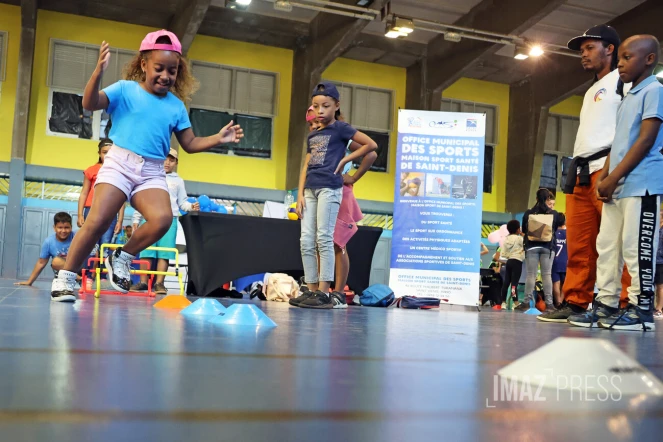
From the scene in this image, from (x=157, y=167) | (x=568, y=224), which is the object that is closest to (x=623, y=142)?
(x=568, y=224)

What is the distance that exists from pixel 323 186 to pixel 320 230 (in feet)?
0.87

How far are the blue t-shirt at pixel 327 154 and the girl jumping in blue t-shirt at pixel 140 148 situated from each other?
855mm

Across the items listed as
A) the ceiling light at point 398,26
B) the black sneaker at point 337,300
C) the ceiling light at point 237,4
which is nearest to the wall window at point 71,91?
the ceiling light at point 237,4

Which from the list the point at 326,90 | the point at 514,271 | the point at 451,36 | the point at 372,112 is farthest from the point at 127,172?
the point at 372,112

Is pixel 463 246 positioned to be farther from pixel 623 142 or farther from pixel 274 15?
pixel 274 15

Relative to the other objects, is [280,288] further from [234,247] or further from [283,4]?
[283,4]

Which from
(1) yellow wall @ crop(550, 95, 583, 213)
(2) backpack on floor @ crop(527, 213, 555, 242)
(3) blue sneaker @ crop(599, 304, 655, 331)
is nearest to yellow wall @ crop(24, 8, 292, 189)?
(1) yellow wall @ crop(550, 95, 583, 213)

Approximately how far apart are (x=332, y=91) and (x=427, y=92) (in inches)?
368

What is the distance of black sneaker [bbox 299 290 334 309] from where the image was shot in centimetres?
366

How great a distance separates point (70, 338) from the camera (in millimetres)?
1405

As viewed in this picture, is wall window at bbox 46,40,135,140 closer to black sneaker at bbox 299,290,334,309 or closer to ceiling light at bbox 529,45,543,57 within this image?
ceiling light at bbox 529,45,543,57

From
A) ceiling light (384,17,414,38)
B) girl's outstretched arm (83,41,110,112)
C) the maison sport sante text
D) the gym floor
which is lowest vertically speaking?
the gym floor

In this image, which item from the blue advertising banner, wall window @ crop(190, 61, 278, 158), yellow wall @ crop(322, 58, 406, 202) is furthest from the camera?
yellow wall @ crop(322, 58, 406, 202)

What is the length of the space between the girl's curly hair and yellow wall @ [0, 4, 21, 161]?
8.91m
